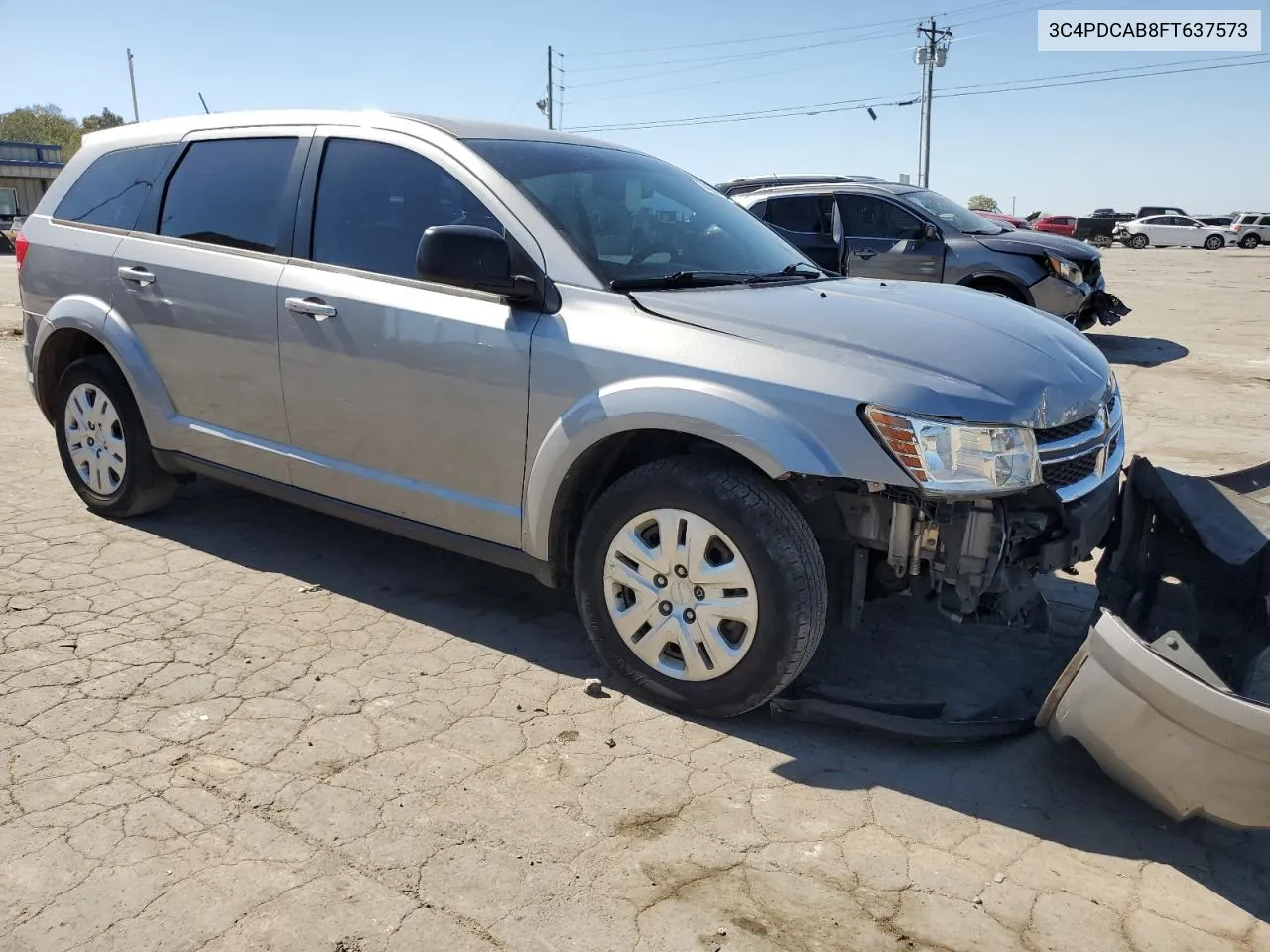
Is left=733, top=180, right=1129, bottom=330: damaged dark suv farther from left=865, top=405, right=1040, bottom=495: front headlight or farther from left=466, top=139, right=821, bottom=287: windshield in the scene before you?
left=865, top=405, right=1040, bottom=495: front headlight

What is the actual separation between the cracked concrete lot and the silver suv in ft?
1.28

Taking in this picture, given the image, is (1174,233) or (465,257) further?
(1174,233)

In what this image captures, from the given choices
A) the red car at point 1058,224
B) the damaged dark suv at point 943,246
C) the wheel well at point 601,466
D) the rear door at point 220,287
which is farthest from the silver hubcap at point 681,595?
the red car at point 1058,224

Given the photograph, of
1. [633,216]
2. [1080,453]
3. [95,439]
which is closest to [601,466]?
[633,216]

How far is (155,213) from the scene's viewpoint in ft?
15.1

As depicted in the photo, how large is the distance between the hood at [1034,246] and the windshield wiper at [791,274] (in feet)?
23.8

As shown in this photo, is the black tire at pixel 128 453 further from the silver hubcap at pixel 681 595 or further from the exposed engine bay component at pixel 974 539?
the exposed engine bay component at pixel 974 539

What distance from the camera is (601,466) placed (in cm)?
341

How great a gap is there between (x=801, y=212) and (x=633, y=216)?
788 centimetres

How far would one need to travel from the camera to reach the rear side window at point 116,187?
4.70 metres

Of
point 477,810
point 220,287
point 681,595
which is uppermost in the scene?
point 220,287

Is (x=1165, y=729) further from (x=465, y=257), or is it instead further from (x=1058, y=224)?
(x=1058, y=224)

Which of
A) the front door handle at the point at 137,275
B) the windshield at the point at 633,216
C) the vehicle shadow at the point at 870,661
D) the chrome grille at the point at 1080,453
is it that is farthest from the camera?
the front door handle at the point at 137,275

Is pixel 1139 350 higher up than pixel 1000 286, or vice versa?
pixel 1000 286
